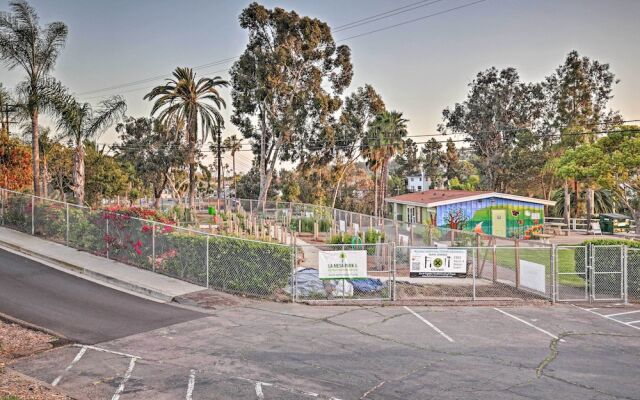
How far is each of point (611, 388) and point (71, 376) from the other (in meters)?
10.2

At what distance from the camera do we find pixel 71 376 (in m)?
10.3

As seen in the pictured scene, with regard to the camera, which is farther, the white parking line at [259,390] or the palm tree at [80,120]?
the palm tree at [80,120]

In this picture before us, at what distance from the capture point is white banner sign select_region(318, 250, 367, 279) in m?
17.4

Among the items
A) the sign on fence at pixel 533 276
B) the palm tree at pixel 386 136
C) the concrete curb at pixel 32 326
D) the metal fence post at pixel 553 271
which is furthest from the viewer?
the palm tree at pixel 386 136

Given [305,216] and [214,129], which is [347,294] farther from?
[305,216]

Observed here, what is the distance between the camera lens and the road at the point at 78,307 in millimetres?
13594

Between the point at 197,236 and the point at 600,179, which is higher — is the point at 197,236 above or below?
below

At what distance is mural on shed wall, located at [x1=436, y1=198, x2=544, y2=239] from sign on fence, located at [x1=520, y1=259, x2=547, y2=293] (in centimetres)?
2302

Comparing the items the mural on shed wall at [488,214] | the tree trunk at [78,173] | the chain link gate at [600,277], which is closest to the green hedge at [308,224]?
the mural on shed wall at [488,214]

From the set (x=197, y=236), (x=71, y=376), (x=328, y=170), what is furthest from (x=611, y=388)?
(x=328, y=170)

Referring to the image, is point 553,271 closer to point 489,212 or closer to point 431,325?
point 431,325

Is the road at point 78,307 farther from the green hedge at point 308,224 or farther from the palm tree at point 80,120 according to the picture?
the green hedge at point 308,224

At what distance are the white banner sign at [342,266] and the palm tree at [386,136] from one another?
4425 cm

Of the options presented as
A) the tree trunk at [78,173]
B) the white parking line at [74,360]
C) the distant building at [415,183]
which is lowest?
the white parking line at [74,360]
